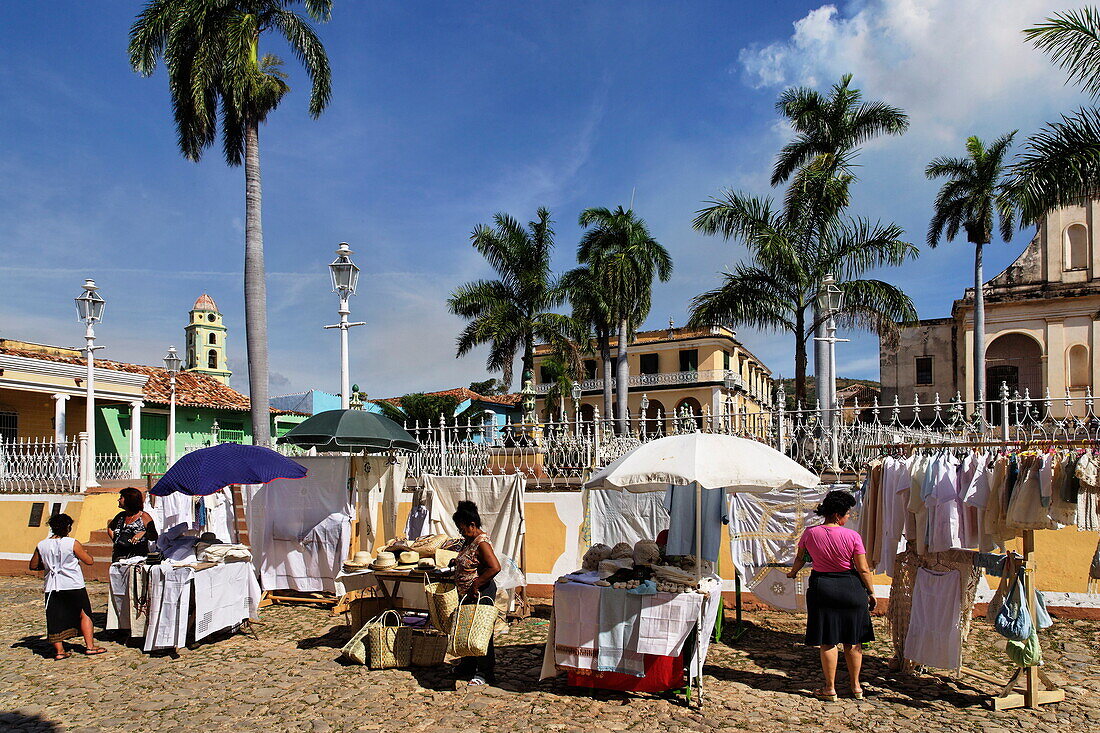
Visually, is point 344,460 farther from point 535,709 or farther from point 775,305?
point 775,305

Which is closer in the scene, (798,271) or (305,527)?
(305,527)

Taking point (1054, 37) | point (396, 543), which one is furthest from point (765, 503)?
point (1054, 37)

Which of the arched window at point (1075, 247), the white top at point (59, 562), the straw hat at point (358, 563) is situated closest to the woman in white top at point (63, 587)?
the white top at point (59, 562)

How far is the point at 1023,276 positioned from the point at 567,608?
1245 inches

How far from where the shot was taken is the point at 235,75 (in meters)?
14.2

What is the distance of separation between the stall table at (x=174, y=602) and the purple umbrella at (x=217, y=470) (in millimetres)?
794

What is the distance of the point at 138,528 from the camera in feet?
24.4

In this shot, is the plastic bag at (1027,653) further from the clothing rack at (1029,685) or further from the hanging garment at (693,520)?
the hanging garment at (693,520)

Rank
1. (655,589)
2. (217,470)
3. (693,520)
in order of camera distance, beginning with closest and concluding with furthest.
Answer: (655,589)
(693,520)
(217,470)

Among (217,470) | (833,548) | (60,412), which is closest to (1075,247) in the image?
(833,548)

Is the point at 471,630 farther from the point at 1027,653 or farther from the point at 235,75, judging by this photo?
the point at 235,75

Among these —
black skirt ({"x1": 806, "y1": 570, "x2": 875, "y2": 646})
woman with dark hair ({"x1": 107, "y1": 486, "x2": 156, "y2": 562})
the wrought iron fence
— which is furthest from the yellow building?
black skirt ({"x1": 806, "y1": 570, "x2": 875, "y2": 646})

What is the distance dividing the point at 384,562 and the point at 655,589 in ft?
8.94

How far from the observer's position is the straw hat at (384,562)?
22.1 feet
